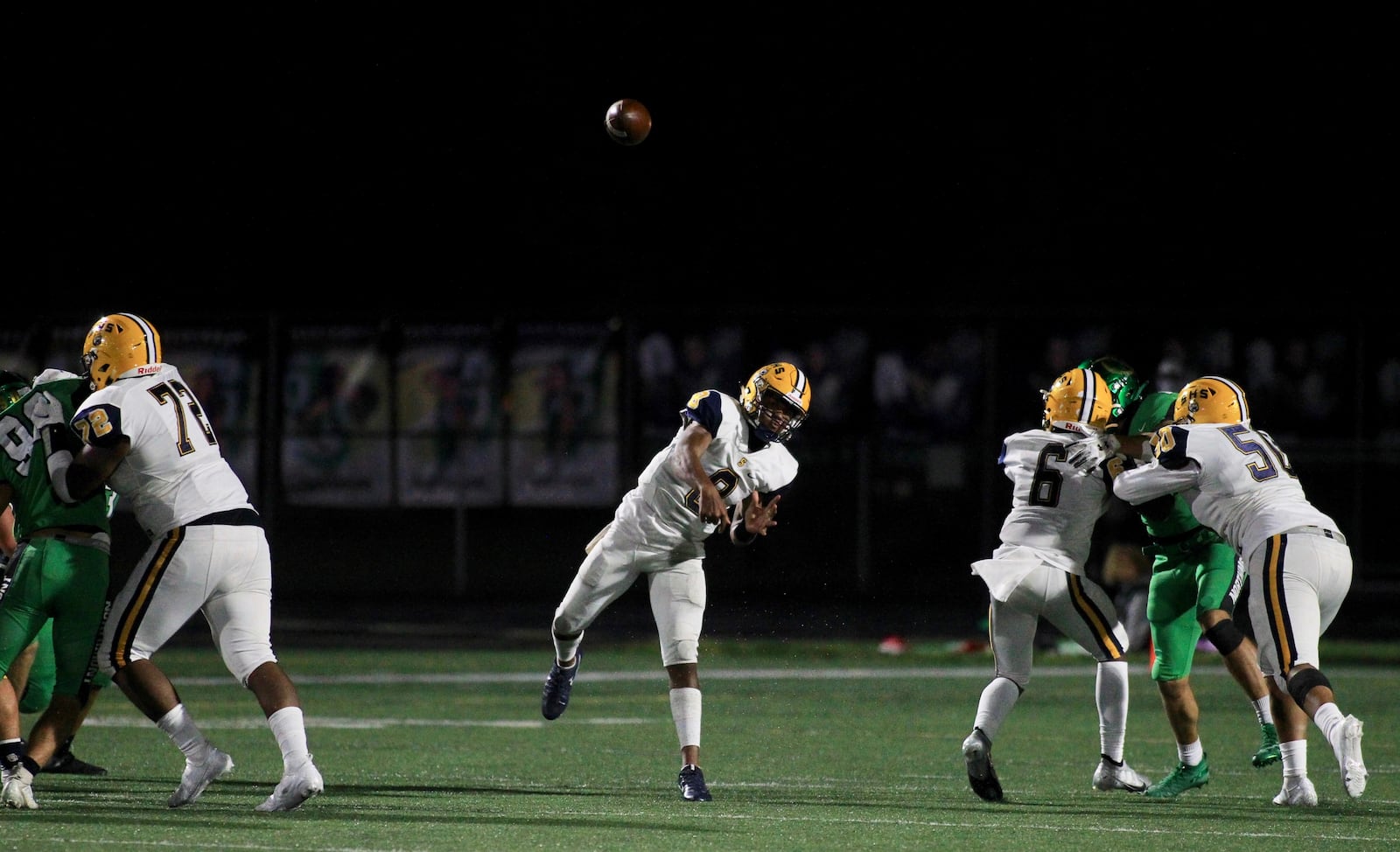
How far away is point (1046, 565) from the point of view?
8.24 meters

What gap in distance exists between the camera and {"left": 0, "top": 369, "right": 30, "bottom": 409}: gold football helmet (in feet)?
28.7

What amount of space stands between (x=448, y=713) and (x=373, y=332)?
10.6m

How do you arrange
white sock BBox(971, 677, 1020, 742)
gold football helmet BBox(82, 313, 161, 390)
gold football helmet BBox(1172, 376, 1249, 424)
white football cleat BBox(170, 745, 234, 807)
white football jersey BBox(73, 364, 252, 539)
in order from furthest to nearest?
gold football helmet BBox(1172, 376, 1249, 424) < white sock BBox(971, 677, 1020, 742) < gold football helmet BBox(82, 313, 161, 390) < white football cleat BBox(170, 745, 234, 807) < white football jersey BBox(73, 364, 252, 539)

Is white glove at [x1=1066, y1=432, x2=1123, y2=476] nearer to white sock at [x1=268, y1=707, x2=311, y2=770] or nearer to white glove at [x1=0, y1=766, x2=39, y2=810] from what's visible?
white sock at [x1=268, y1=707, x2=311, y2=770]

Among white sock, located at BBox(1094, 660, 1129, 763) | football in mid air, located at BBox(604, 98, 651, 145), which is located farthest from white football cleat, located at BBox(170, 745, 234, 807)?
football in mid air, located at BBox(604, 98, 651, 145)

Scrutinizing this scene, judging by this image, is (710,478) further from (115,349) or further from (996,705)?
(115,349)

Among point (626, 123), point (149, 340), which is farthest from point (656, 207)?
point (149, 340)

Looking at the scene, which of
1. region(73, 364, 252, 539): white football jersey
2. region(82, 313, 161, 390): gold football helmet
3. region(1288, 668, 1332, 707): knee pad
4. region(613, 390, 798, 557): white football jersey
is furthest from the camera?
region(613, 390, 798, 557): white football jersey

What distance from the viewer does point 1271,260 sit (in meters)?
26.0

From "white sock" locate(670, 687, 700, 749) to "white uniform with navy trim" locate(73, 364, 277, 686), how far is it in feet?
5.68

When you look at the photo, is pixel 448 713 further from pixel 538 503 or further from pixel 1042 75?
pixel 1042 75

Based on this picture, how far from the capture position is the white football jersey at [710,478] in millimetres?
8234

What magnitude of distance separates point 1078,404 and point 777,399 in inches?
53.0

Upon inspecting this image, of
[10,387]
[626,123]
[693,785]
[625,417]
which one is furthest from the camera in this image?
[625,417]
